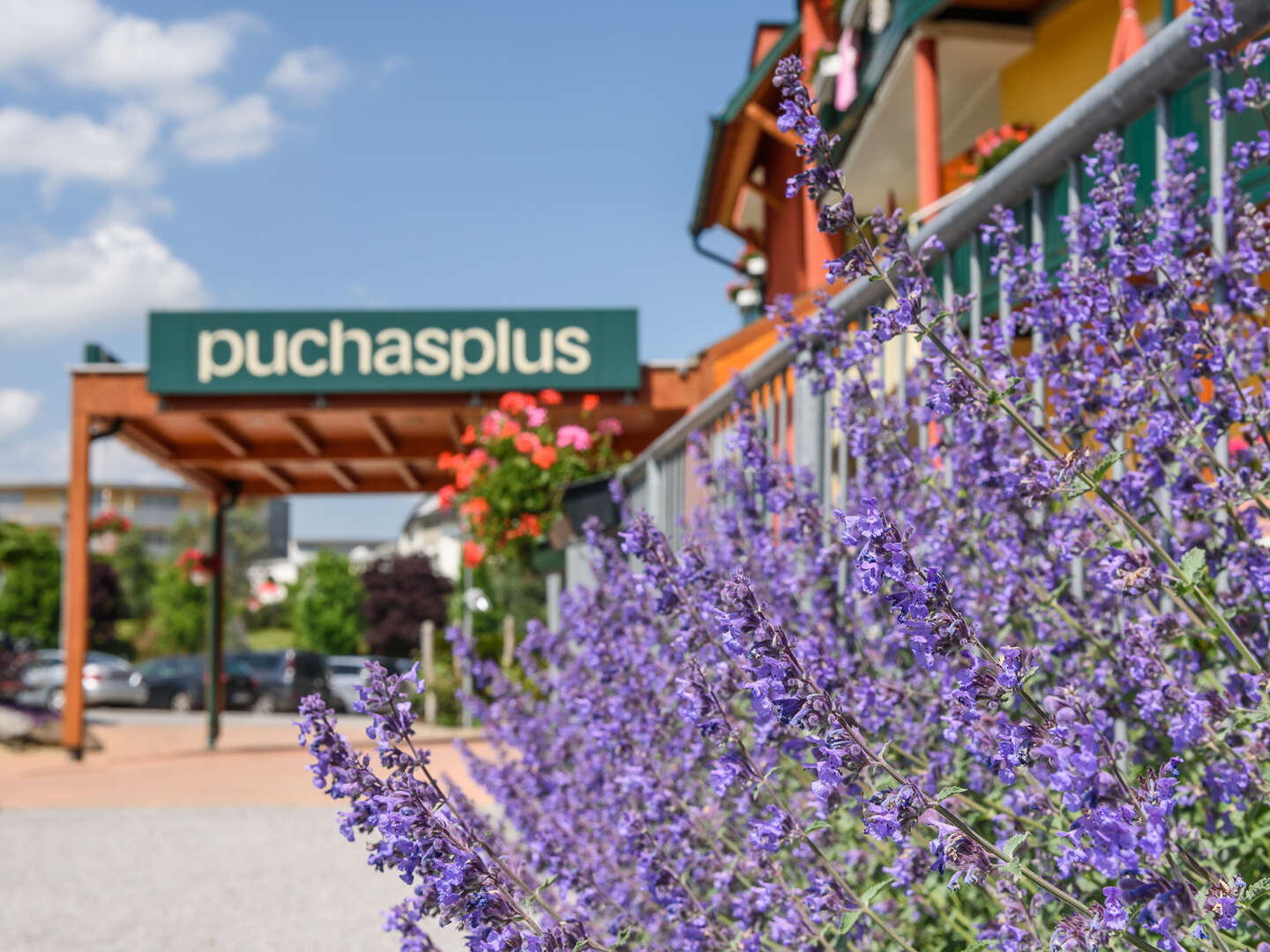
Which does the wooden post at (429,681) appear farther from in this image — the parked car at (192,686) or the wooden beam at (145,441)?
the wooden beam at (145,441)

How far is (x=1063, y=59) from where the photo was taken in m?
10.9

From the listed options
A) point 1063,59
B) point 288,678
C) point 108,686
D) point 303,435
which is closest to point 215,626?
point 303,435

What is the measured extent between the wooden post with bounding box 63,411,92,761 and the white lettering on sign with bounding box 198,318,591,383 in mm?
2029

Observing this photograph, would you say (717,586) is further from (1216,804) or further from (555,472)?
(555,472)

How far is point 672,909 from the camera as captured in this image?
1973 mm

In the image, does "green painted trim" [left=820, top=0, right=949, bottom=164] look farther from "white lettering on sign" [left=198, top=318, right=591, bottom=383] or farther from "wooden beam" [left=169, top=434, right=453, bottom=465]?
"wooden beam" [left=169, top=434, right=453, bottom=465]

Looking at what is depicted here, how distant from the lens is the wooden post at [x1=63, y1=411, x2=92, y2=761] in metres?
13.7

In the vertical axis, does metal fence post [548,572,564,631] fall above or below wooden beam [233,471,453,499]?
below

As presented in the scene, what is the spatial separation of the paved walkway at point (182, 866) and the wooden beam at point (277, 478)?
4.60m

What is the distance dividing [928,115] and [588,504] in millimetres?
6143

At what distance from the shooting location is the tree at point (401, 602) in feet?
157

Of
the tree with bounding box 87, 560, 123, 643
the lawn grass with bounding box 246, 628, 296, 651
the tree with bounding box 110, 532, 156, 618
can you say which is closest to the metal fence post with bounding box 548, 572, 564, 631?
the tree with bounding box 87, 560, 123, 643

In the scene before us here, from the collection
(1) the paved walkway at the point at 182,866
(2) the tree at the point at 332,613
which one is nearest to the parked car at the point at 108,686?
(1) the paved walkway at the point at 182,866

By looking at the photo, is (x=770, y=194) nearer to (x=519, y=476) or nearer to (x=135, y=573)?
(x=519, y=476)
